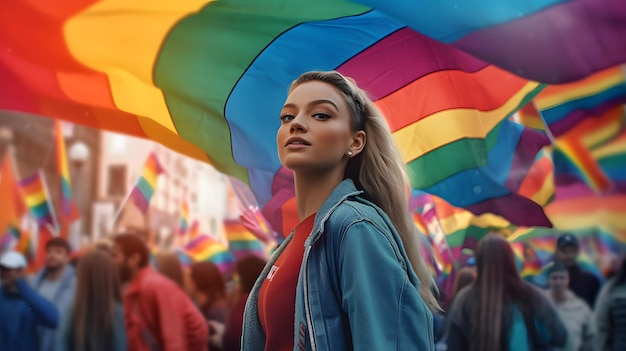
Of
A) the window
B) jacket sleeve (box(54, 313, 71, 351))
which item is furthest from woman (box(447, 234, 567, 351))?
the window

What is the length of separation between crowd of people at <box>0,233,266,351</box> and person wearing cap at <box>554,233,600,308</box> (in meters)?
2.79

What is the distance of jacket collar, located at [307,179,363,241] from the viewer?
1.99 meters

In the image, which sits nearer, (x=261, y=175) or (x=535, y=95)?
(x=261, y=175)

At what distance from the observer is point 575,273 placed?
6289 millimetres

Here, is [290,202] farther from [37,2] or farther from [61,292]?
[61,292]

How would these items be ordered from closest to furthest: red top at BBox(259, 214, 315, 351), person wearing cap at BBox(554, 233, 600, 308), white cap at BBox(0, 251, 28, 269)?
red top at BBox(259, 214, 315, 351) → white cap at BBox(0, 251, 28, 269) → person wearing cap at BBox(554, 233, 600, 308)

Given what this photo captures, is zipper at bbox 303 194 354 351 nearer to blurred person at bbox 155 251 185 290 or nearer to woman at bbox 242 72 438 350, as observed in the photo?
woman at bbox 242 72 438 350

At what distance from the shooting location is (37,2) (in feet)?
12.1

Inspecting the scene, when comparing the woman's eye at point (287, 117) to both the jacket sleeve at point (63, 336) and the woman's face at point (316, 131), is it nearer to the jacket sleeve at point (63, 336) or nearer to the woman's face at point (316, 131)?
the woman's face at point (316, 131)

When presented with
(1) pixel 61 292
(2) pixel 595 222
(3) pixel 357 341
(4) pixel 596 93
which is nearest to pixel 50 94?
(1) pixel 61 292

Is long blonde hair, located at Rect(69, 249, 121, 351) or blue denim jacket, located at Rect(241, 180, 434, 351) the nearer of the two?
blue denim jacket, located at Rect(241, 180, 434, 351)

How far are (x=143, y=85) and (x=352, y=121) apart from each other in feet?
6.01

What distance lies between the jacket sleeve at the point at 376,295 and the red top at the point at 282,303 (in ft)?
0.65

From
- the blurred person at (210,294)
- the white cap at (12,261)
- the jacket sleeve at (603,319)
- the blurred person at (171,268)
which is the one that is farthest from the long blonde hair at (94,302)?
the jacket sleeve at (603,319)
